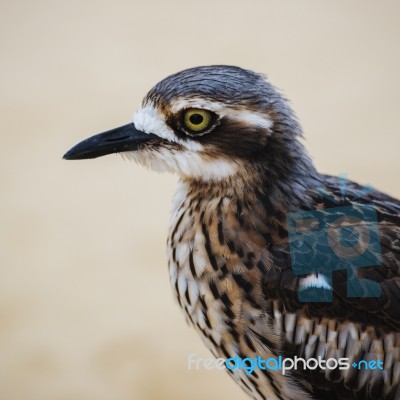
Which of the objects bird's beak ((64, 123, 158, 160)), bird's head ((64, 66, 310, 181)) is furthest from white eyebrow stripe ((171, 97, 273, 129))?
bird's beak ((64, 123, 158, 160))

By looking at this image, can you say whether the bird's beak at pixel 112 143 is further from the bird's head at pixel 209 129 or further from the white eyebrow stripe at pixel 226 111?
the white eyebrow stripe at pixel 226 111

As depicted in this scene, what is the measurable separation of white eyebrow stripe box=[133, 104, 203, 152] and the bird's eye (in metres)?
0.03

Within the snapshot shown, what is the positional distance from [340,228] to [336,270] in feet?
0.33

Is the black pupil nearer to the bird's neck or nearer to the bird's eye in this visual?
the bird's eye

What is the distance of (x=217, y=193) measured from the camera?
5.06ft

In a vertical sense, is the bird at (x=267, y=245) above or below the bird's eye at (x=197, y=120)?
below

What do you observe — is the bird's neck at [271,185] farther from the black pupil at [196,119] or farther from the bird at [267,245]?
the black pupil at [196,119]

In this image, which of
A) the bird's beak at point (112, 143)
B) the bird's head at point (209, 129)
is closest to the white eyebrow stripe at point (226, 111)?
the bird's head at point (209, 129)

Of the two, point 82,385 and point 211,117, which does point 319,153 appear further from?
point 211,117

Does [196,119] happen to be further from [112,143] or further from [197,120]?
[112,143]

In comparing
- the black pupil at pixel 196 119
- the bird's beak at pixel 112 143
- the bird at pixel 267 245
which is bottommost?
the bird at pixel 267 245

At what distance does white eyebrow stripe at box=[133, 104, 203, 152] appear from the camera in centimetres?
147

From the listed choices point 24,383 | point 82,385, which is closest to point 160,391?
point 82,385

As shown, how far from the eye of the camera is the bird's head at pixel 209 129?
1434mm
